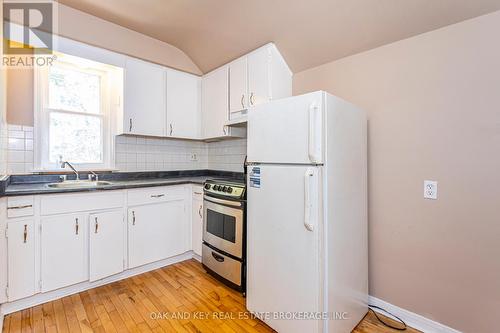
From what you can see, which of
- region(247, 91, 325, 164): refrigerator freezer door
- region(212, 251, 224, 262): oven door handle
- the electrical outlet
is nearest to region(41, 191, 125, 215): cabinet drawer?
region(212, 251, 224, 262): oven door handle

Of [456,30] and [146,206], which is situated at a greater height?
[456,30]

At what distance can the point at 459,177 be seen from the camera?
63.2 inches

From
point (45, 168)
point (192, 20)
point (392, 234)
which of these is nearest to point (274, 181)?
point (392, 234)

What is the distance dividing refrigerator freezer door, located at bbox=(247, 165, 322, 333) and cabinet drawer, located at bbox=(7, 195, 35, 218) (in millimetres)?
1734

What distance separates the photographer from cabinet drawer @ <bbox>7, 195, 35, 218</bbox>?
1.81m

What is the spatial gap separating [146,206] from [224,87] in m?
1.64

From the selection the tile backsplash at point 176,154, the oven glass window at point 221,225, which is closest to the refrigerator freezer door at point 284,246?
the oven glass window at point 221,225

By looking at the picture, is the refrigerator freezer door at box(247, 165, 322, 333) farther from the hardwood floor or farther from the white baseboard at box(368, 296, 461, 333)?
the white baseboard at box(368, 296, 461, 333)

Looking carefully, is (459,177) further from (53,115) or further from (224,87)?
(53,115)

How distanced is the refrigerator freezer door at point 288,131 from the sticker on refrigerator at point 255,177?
70 mm

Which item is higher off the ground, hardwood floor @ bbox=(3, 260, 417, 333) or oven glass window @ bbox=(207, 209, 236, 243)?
oven glass window @ bbox=(207, 209, 236, 243)

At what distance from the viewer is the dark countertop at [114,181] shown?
1.94 m

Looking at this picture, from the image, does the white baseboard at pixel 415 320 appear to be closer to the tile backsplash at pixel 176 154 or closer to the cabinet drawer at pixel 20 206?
the tile backsplash at pixel 176 154

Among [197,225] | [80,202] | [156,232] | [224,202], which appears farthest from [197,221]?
[80,202]
